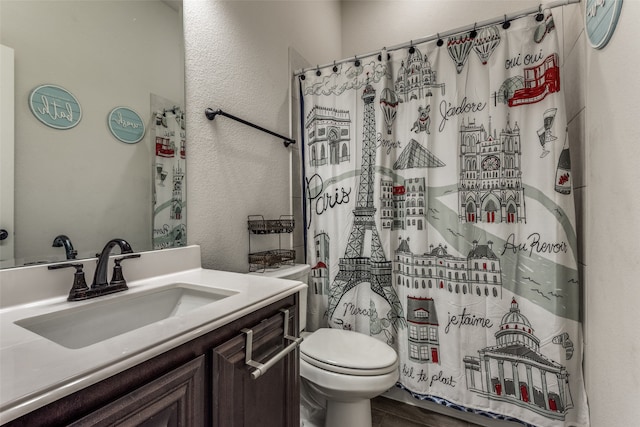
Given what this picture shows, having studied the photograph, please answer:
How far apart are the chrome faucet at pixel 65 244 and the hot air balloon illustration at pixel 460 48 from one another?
179cm

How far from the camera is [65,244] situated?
81cm

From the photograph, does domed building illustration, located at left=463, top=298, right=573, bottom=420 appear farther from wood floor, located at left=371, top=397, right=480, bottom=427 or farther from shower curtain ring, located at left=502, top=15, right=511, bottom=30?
shower curtain ring, located at left=502, top=15, right=511, bottom=30

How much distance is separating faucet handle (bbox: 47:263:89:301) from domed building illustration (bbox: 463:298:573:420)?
5.28 ft

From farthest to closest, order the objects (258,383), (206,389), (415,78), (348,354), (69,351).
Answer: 1. (415,78)
2. (348,354)
3. (258,383)
4. (206,389)
5. (69,351)

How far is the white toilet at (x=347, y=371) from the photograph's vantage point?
1.14 m

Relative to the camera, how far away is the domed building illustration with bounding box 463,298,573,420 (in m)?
1.24

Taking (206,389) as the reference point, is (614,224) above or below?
above

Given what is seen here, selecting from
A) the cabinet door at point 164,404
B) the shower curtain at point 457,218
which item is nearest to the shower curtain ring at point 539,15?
the shower curtain at point 457,218

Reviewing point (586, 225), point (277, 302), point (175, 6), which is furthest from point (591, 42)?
point (175, 6)

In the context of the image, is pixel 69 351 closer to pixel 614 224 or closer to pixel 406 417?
pixel 614 224

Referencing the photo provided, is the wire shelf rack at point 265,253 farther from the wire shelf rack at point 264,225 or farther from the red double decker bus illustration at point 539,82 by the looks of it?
the red double decker bus illustration at point 539,82

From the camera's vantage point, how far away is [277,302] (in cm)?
84

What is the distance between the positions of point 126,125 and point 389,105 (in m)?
1.28

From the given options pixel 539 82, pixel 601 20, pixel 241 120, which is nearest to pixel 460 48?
pixel 539 82
